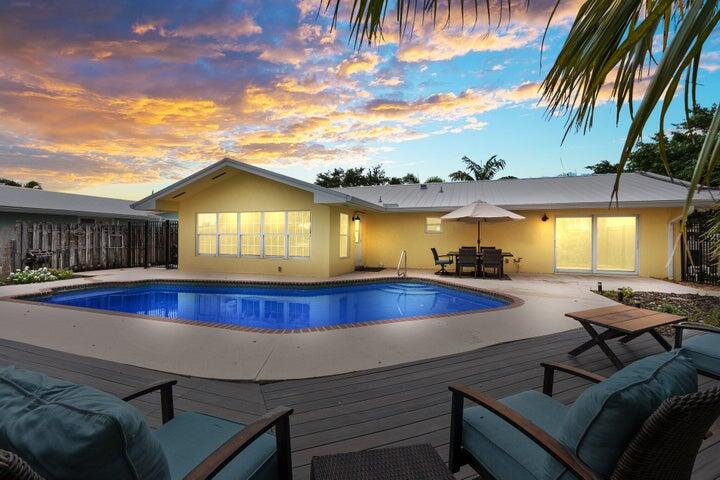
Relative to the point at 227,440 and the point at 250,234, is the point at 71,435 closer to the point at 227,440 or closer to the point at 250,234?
the point at 227,440

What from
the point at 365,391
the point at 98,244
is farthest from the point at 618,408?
the point at 98,244

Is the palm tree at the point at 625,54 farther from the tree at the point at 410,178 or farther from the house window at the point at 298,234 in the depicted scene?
the tree at the point at 410,178

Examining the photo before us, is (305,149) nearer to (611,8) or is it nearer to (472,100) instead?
(472,100)

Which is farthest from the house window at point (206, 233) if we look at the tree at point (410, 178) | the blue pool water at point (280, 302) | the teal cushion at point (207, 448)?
the tree at point (410, 178)

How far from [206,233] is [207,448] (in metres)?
12.9

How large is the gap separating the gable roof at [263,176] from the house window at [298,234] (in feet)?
4.09

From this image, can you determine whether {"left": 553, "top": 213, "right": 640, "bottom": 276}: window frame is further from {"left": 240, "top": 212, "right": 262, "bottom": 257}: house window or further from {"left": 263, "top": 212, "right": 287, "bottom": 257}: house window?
{"left": 240, "top": 212, "right": 262, "bottom": 257}: house window

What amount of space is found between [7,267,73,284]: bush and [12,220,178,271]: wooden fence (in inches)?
48.2

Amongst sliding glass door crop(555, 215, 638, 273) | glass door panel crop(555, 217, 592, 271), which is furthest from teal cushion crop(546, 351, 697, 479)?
glass door panel crop(555, 217, 592, 271)

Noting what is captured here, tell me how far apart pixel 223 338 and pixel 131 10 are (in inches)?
293

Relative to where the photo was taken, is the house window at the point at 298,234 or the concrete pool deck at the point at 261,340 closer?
the concrete pool deck at the point at 261,340

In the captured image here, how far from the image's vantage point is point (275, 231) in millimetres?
12570

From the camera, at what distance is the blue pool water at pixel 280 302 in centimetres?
753

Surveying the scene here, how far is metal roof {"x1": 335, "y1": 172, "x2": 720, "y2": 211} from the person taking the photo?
11.1 m
